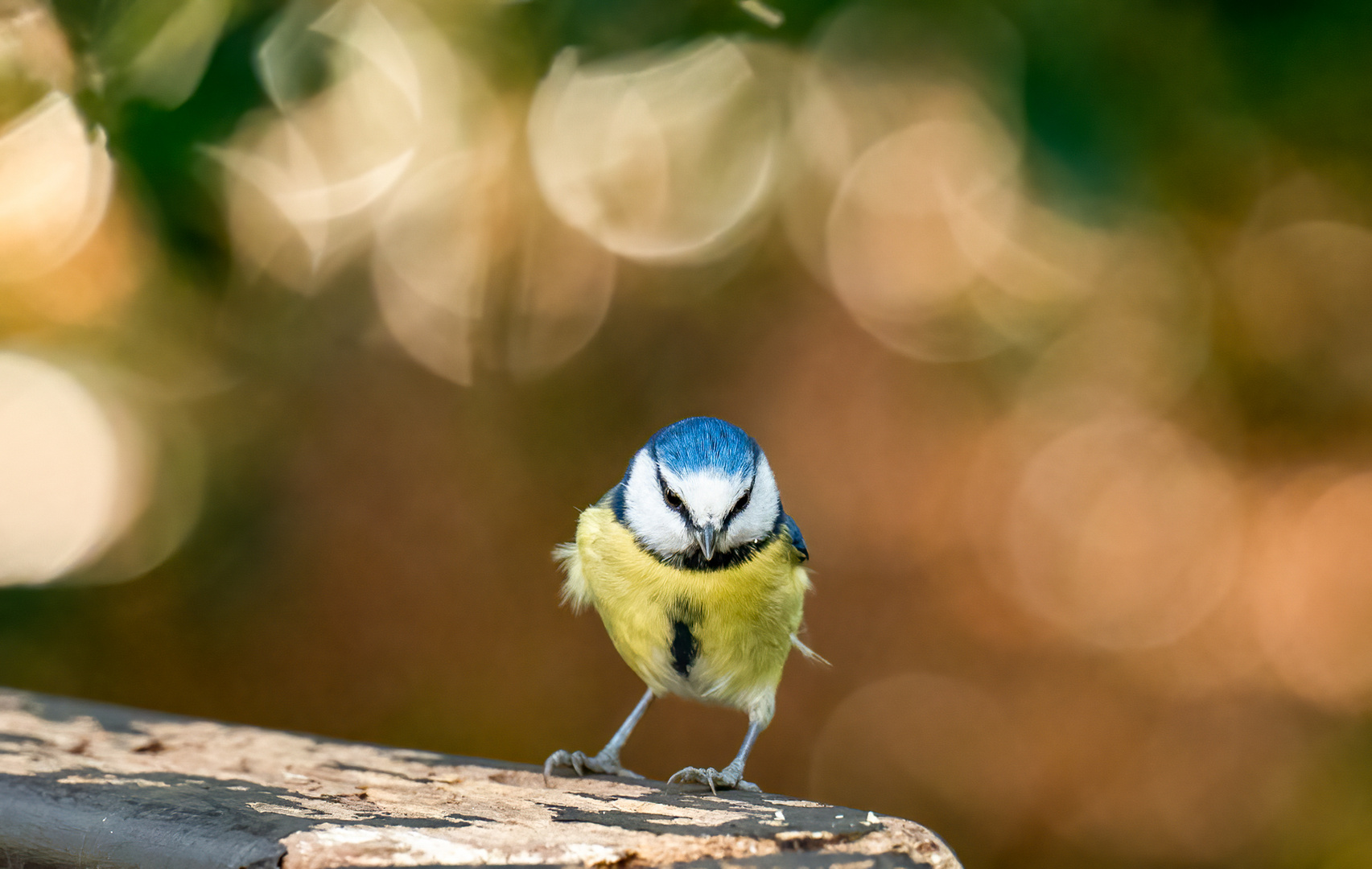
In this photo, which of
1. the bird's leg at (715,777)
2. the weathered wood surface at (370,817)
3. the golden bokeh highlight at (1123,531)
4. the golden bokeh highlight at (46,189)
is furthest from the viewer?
the golden bokeh highlight at (1123,531)

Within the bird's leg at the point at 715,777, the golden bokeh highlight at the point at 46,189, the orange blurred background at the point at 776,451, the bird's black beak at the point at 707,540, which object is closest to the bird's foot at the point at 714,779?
the bird's leg at the point at 715,777

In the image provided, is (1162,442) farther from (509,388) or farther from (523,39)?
(523,39)

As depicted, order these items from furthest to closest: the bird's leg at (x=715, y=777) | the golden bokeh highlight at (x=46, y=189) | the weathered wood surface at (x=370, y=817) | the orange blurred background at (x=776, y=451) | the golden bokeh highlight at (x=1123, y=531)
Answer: the golden bokeh highlight at (x=1123, y=531)
the orange blurred background at (x=776, y=451)
the golden bokeh highlight at (x=46, y=189)
the bird's leg at (x=715, y=777)
the weathered wood surface at (x=370, y=817)

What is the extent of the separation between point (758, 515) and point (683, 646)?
135mm

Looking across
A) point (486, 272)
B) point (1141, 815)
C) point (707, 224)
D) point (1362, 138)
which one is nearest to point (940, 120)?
point (707, 224)

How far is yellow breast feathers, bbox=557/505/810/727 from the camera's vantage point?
0.92 meters

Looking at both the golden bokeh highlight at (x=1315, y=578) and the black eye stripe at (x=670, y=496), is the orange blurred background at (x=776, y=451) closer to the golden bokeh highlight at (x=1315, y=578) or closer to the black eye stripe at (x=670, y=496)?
the golden bokeh highlight at (x=1315, y=578)

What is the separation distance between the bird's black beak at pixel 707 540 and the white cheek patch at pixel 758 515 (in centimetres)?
2

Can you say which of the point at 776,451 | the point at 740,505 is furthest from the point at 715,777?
the point at 776,451

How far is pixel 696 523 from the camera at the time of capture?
0.91 metres

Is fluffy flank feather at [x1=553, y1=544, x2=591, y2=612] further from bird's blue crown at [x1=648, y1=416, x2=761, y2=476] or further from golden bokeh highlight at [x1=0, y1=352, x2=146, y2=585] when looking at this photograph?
golden bokeh highlight at [x1=0, y1=352, x2=146, y2=585]

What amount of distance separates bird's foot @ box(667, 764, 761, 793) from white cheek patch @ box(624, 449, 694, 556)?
0.61 feet

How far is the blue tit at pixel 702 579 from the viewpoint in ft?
3.00

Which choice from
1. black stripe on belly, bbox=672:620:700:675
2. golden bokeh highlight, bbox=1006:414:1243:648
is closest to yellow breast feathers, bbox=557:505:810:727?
black stripe on belly, bbox=672:620:700:675
